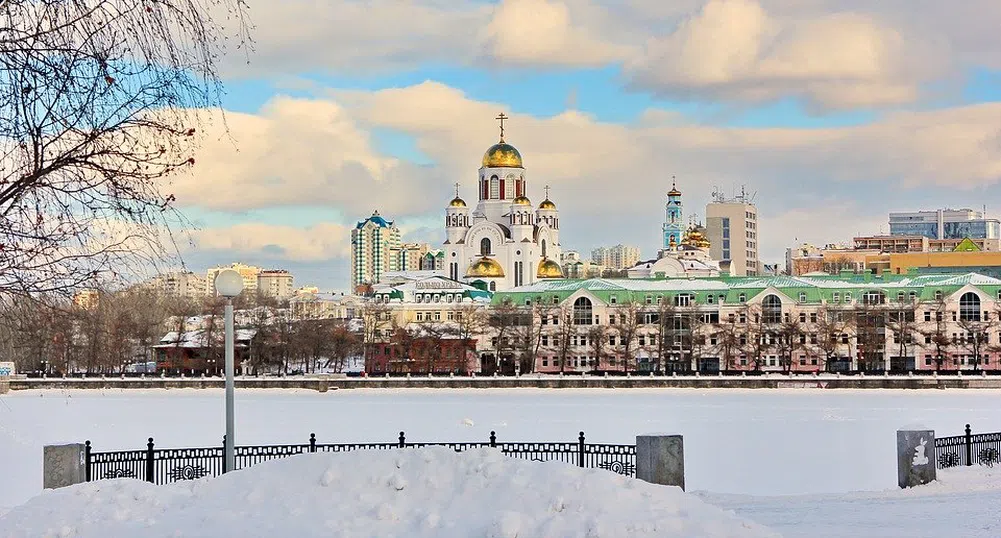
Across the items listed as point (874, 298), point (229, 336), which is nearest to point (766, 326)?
point (874, 298)

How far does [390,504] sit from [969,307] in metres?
95.5

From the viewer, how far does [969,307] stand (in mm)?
102188

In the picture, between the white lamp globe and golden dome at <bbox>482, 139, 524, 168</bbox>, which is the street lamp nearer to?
the white lamp globe

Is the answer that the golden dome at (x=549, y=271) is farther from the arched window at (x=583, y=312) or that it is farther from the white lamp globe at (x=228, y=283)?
the white lamp globe at (x=228, y=283)

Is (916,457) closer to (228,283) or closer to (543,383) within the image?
(228,283)

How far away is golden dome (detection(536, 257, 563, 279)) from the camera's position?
5374 inches

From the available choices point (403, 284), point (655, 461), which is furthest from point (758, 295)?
point (655, 461)

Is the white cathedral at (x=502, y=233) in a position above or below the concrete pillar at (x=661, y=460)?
above

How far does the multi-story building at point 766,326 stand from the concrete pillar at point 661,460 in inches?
3066

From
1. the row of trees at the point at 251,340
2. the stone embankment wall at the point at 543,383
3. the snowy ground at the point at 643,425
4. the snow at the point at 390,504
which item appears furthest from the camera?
the row of trees at the point at 251,340

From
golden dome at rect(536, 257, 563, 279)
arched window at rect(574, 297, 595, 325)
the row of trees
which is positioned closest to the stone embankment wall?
the row of trees

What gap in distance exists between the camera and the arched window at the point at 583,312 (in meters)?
110

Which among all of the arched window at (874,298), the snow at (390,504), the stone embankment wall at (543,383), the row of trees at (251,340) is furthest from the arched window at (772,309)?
the snow at (390,504)

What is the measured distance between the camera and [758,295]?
106500 millimetres
